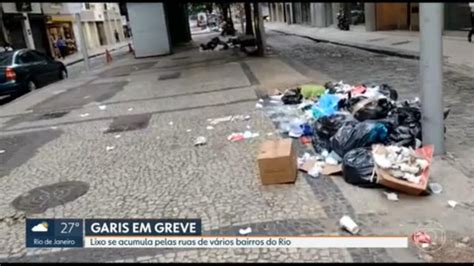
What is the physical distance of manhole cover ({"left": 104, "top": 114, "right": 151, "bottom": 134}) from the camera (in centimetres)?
770

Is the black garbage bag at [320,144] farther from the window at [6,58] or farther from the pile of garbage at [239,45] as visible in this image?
the pile of garbage at [239,45]

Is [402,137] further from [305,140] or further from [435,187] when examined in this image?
[305,140]

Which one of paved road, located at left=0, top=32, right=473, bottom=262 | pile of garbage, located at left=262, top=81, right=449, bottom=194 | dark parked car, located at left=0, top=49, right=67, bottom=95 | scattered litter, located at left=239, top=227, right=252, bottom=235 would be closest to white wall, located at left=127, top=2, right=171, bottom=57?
dark parked car, located at left=0, top=49, right=67, bottom=95

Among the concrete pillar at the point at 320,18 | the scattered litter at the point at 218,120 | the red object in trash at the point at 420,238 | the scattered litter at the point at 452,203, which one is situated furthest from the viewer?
the concrete pillar at the point at 320,18

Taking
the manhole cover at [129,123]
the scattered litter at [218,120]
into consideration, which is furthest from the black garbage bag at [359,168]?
the manhole cover at [129,123]

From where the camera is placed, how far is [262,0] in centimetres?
113

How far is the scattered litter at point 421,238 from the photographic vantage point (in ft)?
10.9

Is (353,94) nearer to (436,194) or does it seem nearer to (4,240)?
(436,194)

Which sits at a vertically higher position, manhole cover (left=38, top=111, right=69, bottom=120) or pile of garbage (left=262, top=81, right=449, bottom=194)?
pile of garbage (left=262, top=81, right=449, bottom=194)

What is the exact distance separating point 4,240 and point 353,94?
4835 millimetres

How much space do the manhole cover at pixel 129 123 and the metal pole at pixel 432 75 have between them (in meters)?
4.58

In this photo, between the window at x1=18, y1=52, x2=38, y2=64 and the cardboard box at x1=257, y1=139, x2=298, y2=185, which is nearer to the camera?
the cardboard box at x1=257, y1=139, x2=298, y2=185

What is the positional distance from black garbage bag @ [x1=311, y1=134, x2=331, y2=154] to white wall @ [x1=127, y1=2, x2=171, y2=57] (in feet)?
64.0

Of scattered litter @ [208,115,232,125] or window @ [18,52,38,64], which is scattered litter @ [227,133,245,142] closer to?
scattered litter @ [208,115,232,125]
